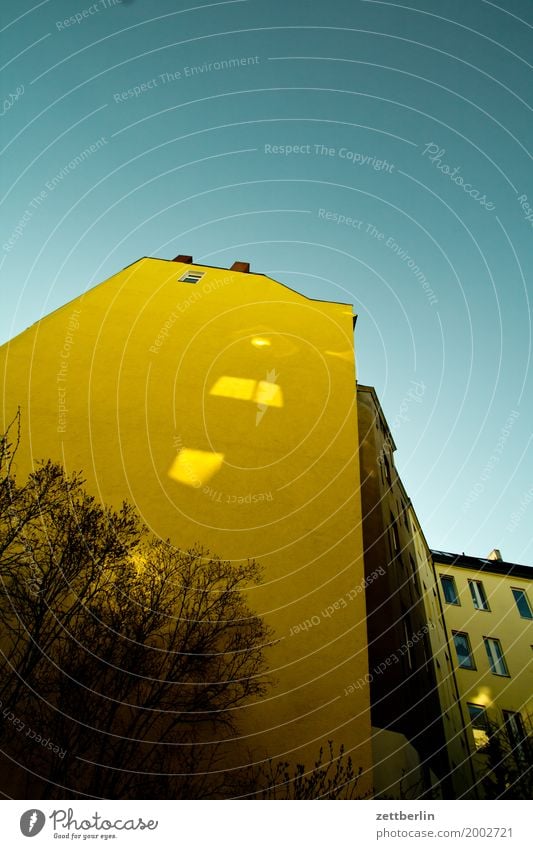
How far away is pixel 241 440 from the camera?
12.2 metres

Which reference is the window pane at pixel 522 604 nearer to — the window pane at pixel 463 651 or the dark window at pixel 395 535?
the window pane at pixel 463 651

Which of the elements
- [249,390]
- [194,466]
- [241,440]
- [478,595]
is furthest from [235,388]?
[478,595]

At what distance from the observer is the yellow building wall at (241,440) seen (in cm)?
912

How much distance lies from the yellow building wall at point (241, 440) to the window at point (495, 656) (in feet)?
71.1

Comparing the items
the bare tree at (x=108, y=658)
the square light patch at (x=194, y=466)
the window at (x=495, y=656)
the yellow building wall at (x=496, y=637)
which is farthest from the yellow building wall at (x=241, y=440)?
the window at (x=495, y=656)

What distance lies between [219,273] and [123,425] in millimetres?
7746

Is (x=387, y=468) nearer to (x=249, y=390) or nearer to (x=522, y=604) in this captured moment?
(x=249, y=390)

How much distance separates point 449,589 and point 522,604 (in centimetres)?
450

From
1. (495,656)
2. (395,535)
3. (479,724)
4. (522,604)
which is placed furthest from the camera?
(522,604)

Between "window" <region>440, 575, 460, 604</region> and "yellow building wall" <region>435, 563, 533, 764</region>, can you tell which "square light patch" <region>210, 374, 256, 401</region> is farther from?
"window" <region>440, 575, 460, 604</region>

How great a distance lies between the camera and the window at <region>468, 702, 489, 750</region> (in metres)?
23.3

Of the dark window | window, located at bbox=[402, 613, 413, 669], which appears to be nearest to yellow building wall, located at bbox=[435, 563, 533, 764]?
window, located at bbox=[402, 613, 413, 669]
